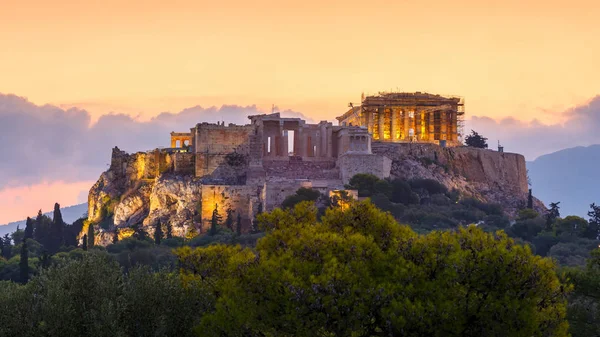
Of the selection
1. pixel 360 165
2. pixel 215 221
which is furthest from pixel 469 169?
pixel 215 221

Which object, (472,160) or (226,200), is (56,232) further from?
(472,160)

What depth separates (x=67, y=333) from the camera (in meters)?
29.6

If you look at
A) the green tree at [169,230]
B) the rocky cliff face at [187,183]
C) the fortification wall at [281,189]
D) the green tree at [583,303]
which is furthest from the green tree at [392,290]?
the rocky cliff face at [187,183]

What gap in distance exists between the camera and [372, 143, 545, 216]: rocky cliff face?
3369 inches

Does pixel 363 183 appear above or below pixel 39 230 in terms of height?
above

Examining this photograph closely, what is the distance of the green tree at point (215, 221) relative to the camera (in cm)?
7062

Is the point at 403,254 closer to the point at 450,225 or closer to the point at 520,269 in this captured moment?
the point at 520,269

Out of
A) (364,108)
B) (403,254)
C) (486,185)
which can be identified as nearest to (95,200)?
(364,108)

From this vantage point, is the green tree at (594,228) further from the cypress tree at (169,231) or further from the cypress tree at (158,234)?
the cypress tree at (158,234)

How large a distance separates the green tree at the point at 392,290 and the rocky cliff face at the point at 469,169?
54.9m

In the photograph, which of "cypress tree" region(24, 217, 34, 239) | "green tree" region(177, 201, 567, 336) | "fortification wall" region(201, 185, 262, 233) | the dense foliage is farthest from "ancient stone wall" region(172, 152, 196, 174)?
"green tree" region(177, 201, 567, 336)

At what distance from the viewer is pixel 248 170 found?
3059 inches

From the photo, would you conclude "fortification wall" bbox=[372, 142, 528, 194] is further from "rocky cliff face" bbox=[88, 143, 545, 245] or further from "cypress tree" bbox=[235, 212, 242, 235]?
"cypress tree" bbox=[235, 212, 242, 235]

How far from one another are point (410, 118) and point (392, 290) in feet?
230
